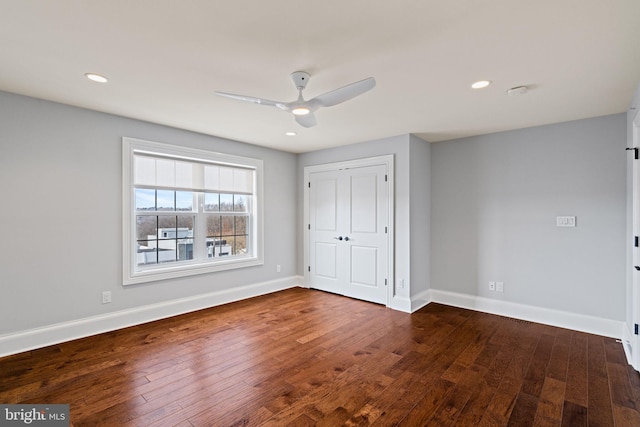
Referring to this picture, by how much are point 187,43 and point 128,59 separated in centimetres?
57

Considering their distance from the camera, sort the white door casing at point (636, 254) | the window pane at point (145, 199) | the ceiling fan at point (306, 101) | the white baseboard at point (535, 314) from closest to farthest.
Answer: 1. the ceiling fan at point (306, 101)
2. the white door casing at point (636, 254)
3. the white baseboard at point (535, 314)
4. the window pane at point (145, 199)

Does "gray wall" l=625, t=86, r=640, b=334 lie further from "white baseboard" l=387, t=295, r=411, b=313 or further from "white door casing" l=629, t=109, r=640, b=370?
"white baseboard" l=387, t=295, r=411, b=313

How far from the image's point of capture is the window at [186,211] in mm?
3664

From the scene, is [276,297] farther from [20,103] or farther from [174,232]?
[20,103]

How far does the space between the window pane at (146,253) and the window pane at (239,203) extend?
1.31 m

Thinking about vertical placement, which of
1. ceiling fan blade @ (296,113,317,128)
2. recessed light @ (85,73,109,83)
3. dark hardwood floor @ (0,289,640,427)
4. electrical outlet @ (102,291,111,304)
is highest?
recessed light @ (85,73,109,83)

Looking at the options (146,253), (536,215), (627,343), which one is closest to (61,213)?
(146,253)

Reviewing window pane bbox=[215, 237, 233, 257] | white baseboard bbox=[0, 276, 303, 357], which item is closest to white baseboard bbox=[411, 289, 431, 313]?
white baseboard bbox=[0, 276, 303, 357]

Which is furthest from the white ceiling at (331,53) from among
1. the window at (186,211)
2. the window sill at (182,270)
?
the window sill at (182,270)

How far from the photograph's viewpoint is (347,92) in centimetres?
212

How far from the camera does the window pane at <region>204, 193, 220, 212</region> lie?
4406 millimetres

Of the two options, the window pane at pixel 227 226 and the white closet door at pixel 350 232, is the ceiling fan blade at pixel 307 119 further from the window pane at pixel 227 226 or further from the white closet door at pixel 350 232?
the window pane at pixel 227 226

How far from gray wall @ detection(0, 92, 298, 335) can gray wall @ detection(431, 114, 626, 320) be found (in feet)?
13.1

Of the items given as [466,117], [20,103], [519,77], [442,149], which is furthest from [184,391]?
[442,149]
